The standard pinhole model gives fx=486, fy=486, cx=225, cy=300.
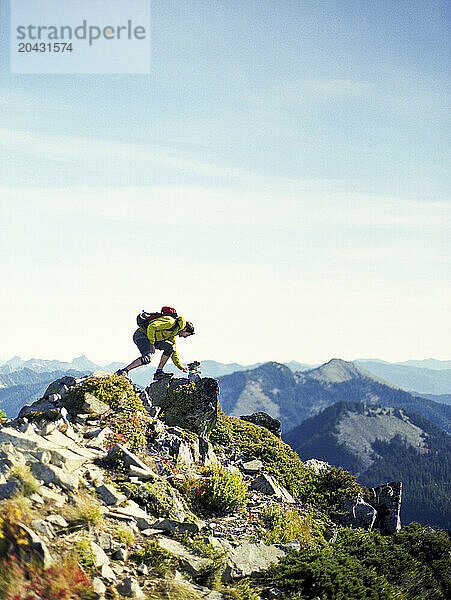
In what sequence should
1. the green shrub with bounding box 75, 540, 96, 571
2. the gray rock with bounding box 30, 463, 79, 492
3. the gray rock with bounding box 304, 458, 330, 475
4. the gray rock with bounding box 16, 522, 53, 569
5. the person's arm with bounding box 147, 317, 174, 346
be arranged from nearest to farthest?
1. the gray rock with bounding box 16, 522, 53, 569
2. the green shrub with bounding box 75, 540, 96, 571
3. the gray rock with bounding box 30, 463, 79, 492
4. the person's arm with bounding box 147, 317, 174, 346
5. the gray rock with bounding box 304, 458, 330, 475

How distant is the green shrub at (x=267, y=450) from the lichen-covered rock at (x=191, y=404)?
2.48ft

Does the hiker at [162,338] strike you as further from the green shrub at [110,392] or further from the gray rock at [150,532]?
the gray rock at [150,532]

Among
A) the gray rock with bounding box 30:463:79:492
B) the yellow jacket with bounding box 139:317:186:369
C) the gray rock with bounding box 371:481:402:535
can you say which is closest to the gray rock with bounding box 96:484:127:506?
the gray rock with bounding box 30:463:79:492

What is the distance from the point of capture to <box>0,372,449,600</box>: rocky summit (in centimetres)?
773

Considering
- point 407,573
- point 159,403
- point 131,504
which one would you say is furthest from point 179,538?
point 159,403

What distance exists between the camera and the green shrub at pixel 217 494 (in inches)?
480

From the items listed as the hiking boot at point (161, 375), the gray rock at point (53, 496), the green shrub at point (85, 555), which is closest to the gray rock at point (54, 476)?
the gray rock at point (53, 496)

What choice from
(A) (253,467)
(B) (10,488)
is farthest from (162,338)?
(B) (10,488)

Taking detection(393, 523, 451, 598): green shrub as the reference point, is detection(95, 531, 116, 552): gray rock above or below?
above

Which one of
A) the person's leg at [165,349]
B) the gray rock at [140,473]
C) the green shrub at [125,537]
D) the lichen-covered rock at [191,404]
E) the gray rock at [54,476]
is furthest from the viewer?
the person's leg at [165,349]

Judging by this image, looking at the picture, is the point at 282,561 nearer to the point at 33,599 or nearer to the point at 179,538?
the point at 179,538

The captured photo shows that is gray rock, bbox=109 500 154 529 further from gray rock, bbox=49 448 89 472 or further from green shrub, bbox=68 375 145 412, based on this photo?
green shrub, bbox=68 375 145 412

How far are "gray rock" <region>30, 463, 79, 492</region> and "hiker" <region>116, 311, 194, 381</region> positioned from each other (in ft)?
22.6

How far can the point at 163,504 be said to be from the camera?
1066 cm
